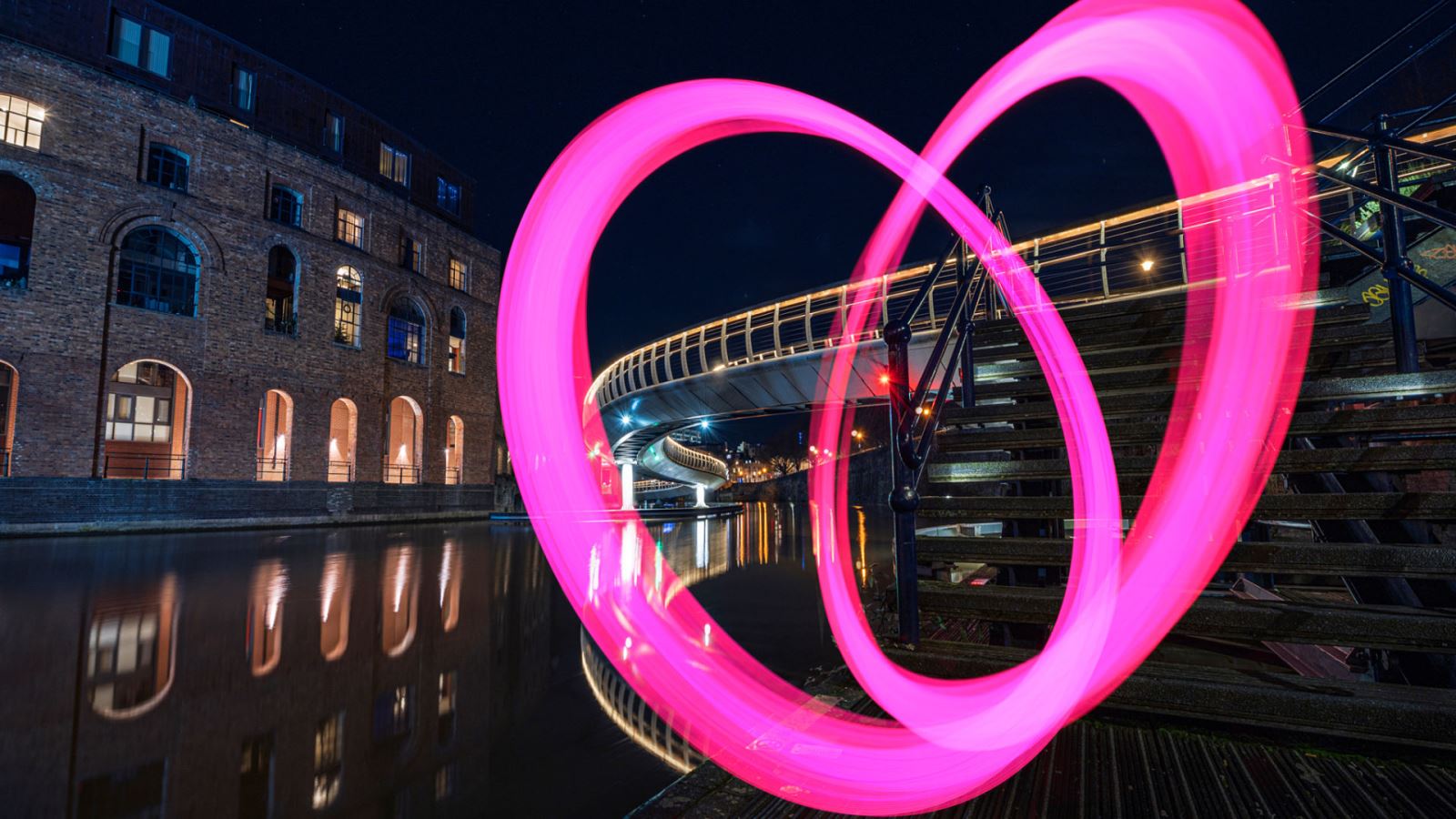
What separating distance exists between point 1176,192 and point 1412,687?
11277 millimetres

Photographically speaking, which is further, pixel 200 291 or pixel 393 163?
pixel 393 163

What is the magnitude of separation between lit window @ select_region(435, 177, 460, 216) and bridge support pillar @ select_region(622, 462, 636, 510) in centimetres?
1663

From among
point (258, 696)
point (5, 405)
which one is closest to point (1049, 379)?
point (258, 696)

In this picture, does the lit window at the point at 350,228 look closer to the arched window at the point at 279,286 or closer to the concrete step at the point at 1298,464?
the arched window at the point at 279,286

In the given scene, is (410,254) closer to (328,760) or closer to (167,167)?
(167,167)

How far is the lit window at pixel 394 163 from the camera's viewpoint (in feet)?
102

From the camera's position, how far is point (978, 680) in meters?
3.19

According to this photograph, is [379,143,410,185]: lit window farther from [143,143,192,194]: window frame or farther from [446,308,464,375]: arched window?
[143,143,192,194]: window frame

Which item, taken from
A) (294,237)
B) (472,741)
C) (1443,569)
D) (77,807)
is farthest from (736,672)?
(294,237)

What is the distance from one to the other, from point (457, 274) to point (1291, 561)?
108 feet

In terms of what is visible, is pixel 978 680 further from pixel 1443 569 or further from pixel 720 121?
pixel 720 121

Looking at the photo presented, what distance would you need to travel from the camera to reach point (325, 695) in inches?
152

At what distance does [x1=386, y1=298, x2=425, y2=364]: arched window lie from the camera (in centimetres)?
2712

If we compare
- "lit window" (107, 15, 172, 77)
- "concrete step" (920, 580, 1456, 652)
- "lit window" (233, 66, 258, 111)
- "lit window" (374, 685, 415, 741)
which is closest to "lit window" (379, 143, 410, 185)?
"lit window" (233, 66, 258, 111)
